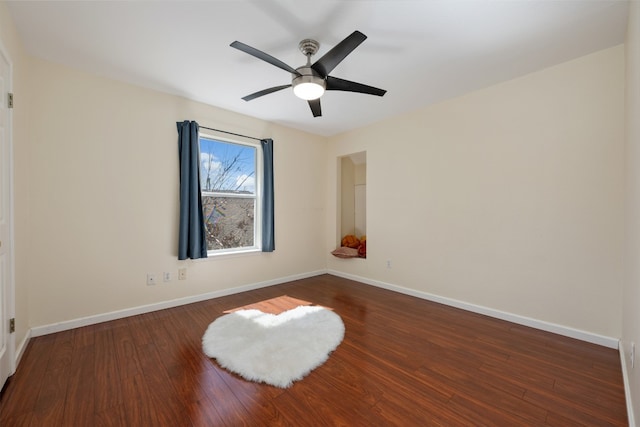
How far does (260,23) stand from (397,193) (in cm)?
271

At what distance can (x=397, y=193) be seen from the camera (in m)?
3.83

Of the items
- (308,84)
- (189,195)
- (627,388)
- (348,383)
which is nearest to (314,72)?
(308,84)

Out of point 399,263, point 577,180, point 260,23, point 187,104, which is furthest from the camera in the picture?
point 399,263

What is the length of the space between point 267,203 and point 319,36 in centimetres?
239

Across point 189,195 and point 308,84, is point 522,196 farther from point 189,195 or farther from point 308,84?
point 189,195

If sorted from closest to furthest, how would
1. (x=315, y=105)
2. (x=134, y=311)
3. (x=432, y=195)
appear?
(x=315, y=105), (x=134, y=311), (x=432, y=195)

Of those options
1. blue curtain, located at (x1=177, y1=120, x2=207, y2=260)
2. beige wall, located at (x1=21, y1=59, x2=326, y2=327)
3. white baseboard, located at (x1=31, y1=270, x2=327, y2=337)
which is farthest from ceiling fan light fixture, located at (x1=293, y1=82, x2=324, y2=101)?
white baseboard, located at (x1=31, y1=270, x2=327, y2=337)

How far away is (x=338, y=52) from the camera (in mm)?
1814

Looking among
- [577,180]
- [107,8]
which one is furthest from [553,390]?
[107,8]

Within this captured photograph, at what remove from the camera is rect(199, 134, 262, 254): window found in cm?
359

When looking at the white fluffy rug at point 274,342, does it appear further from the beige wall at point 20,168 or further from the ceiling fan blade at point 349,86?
the ceiling fan blade at point 349,86

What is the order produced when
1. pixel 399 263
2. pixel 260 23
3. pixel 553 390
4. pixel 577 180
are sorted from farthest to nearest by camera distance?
1. pixel 399 263
2. pixel 577 180
3. pixel 260 23
4. pixel 553 390

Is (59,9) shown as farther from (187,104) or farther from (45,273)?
(45,273)

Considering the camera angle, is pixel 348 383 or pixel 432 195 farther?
pixel 432 195
